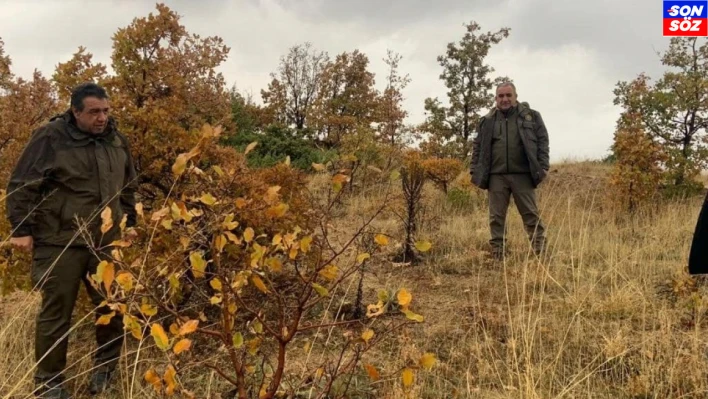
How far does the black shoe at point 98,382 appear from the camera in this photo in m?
3.06

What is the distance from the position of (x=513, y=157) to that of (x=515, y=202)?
476 millimetres

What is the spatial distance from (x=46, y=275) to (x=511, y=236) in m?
4.94

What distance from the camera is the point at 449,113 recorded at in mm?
15008

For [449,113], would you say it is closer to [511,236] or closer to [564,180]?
[564,180]

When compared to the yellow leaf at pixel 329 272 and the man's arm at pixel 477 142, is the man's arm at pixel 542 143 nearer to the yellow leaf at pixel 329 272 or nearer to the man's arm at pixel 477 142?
the man's arm at pixel 477 142

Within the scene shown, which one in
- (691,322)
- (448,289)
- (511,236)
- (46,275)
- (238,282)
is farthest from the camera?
(511,236)

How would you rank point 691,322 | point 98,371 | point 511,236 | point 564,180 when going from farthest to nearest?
point 564,180 < point 511,236 < point 691,322 < point 98,371

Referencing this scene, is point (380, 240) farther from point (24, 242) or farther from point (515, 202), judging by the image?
point (515, 202)

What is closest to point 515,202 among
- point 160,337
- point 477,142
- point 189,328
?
point 477,142

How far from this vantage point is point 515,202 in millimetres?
5484

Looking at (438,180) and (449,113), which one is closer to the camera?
(438,180)

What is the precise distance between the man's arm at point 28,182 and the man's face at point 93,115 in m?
0.19

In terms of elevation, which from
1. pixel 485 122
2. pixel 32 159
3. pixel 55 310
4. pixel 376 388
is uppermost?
pixel 485 122

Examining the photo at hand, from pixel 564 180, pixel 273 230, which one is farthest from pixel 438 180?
pixel 273 230
